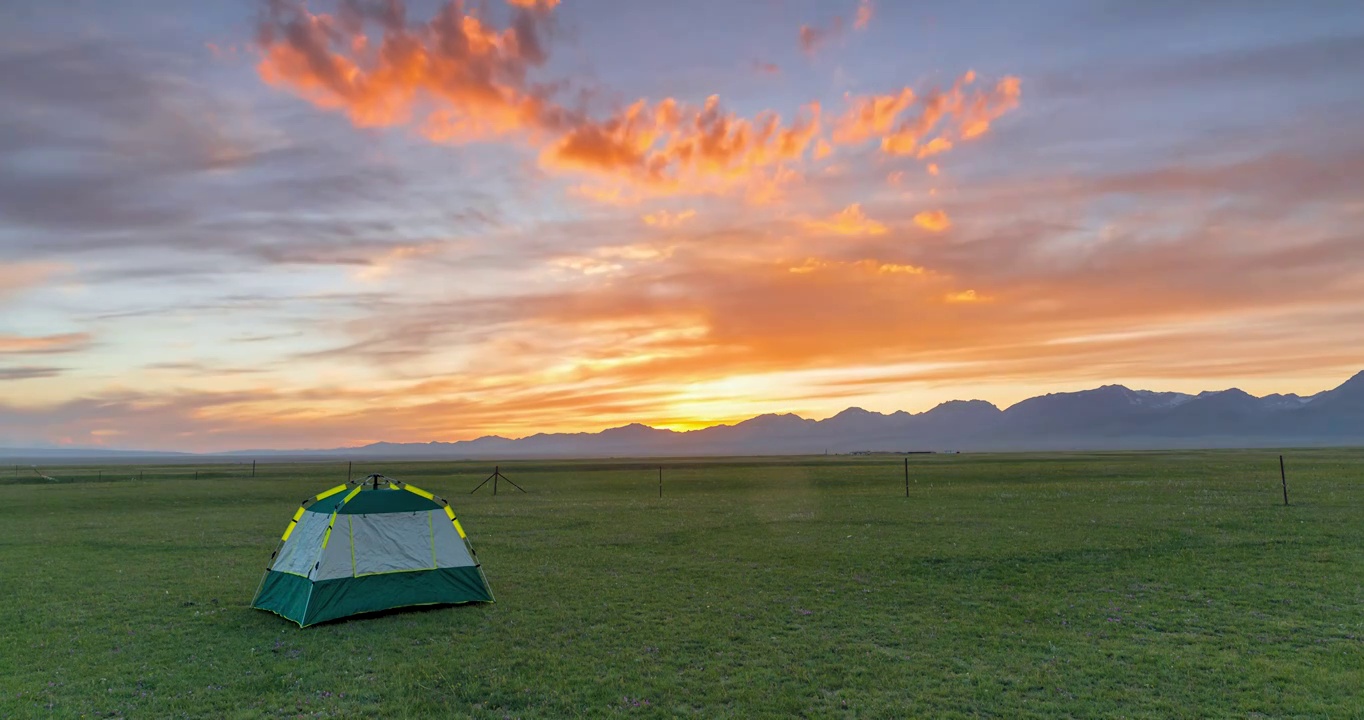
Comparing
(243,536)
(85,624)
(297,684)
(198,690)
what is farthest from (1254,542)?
(243,536)

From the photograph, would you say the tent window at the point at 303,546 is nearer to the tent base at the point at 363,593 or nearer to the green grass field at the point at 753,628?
the tent base at the point at 363,593

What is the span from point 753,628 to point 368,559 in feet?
32.7

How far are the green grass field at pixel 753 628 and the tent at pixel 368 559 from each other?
1.98 ft

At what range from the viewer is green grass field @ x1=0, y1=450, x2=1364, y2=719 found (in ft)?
38.7

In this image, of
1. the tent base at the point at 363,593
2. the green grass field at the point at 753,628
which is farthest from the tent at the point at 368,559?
the green grass field at the point at 753,628

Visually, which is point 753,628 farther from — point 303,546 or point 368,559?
point 303,546

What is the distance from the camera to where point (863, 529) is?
32.2 m

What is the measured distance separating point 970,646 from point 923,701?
139 inches

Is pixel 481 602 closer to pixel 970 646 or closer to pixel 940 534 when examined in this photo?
pixel 970 646

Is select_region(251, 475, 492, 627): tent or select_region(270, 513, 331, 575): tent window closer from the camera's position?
select_region(251, 475, 492, 627): tent

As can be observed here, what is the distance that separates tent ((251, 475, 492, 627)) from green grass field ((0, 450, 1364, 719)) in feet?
1.98

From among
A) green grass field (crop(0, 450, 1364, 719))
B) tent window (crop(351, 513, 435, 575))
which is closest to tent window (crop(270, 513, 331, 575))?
tent window (crop(351, 513, 435, 575))

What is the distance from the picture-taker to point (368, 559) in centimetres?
1783

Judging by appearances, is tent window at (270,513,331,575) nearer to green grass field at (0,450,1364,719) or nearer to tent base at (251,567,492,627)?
tent base at (251,567,492,627)
